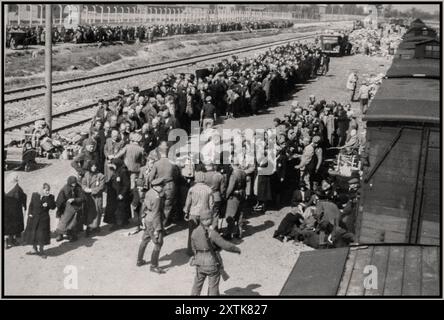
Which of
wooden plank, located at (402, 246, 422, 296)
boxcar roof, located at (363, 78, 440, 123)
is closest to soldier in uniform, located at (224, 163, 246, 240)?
boxcar roof, located at (363, 78, 440, 123)

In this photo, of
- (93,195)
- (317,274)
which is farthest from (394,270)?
(93,195)

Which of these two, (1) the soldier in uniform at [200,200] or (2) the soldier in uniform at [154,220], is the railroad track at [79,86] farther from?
(1) the soldier in uniform at [200,200]

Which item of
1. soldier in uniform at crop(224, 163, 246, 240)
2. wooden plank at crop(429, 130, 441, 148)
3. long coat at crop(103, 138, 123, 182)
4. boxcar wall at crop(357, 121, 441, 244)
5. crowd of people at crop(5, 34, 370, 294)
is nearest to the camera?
wooden plank at crop(429, 130, 441, 148)

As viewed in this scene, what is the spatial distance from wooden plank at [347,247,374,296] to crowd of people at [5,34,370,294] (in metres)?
1.62

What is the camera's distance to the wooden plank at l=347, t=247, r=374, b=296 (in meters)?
6.40

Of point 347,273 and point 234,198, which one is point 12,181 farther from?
point 347,273

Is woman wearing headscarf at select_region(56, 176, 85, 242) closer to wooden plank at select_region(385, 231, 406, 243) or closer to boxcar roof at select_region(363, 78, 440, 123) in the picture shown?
boxcar roof at select_region(363, 78, 440, 123)

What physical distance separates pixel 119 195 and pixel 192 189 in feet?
6.51

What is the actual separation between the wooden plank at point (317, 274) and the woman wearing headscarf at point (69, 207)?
4596 millimetres

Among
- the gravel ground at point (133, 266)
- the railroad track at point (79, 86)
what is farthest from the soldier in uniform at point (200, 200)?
the railroad track at point (79, 86)

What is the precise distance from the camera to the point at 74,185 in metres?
10.2

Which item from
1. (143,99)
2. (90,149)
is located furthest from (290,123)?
(90,149)

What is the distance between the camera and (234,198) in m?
10.8
